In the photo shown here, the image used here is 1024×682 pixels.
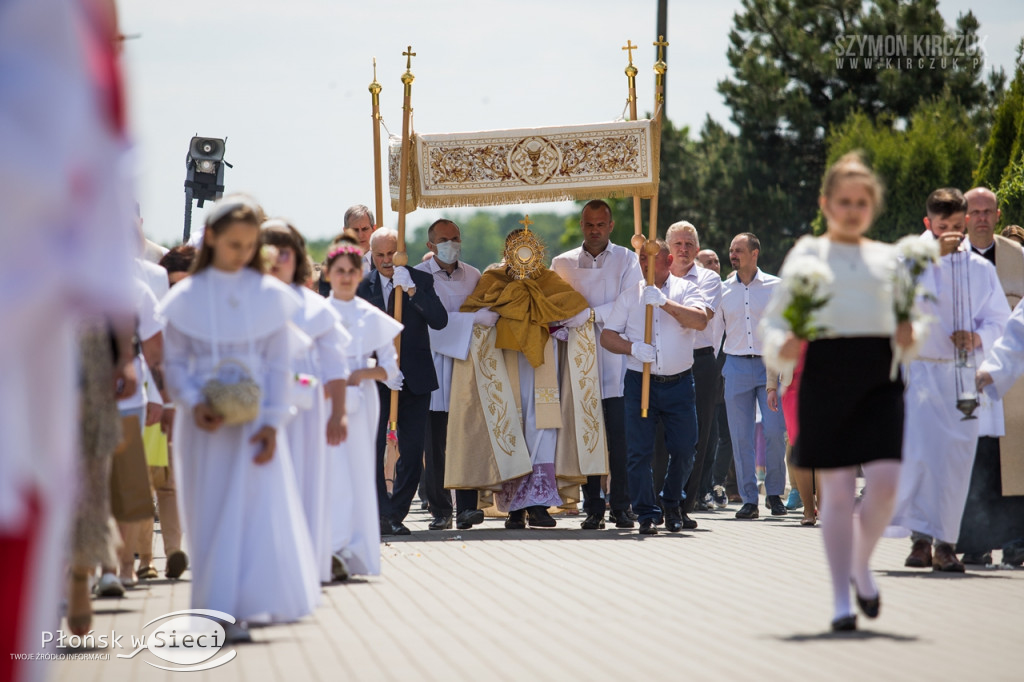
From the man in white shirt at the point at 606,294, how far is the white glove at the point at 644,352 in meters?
0.55

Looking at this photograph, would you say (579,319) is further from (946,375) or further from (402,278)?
(946,375)

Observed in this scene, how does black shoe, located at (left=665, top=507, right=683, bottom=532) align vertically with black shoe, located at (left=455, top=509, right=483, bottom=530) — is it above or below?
above

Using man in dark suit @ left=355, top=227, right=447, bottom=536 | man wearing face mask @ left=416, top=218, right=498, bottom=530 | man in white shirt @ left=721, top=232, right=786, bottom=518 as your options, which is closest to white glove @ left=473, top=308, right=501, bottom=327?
man wearing face mask @ left=416, top=218, right=498, bottom=530

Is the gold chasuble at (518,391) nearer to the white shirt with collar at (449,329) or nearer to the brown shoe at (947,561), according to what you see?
the white shirt with collar at (449,329)

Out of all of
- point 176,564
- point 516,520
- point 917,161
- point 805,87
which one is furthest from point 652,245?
point 805,87

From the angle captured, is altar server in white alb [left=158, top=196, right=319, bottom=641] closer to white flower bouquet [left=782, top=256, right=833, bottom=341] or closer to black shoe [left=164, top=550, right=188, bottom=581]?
black shoe [left=164, top=550, right=188, bottom=581]

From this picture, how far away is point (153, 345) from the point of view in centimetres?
819

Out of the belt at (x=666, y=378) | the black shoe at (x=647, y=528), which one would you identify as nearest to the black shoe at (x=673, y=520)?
the black shoe at (x=647, y=528)

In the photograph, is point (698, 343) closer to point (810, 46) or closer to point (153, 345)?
point (153, 345)

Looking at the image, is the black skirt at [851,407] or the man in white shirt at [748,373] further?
the man in white shirt at [748,373]

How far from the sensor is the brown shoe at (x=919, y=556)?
8906 mm

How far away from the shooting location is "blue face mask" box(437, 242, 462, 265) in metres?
12.1

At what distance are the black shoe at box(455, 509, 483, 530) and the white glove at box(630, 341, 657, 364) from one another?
194 cm

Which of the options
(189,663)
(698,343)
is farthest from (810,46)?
(189,663)
